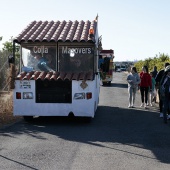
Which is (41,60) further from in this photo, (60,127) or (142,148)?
(142,148)

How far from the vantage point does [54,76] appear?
11266 mm

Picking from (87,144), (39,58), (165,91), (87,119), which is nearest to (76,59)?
(39,58)

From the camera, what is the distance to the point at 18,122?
12.1 metres

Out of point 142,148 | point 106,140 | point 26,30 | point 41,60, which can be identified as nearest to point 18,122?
point 41,60

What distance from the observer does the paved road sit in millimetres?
6844

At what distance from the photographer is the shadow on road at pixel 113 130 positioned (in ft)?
28.0

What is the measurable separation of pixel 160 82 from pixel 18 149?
5845 millimetres

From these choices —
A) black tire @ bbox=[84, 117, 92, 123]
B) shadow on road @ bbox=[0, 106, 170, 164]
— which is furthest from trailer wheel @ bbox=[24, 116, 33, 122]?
black tire @ bbox=[84, 117, 92, 123]

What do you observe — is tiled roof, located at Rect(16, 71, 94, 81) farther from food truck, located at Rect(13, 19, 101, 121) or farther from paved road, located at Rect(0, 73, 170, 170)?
paved road, located at Rect(0, 73, 170, 170)

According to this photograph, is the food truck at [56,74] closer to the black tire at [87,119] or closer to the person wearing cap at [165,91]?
the black tire at [87,119]

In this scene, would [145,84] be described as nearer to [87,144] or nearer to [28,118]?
[28,118]

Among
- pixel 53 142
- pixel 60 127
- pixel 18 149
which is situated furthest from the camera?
pixel 60 127

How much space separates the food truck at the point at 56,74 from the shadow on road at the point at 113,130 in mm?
477

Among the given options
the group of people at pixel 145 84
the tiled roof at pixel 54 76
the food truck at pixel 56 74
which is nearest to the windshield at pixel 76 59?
the food truck at pixel 56 74
